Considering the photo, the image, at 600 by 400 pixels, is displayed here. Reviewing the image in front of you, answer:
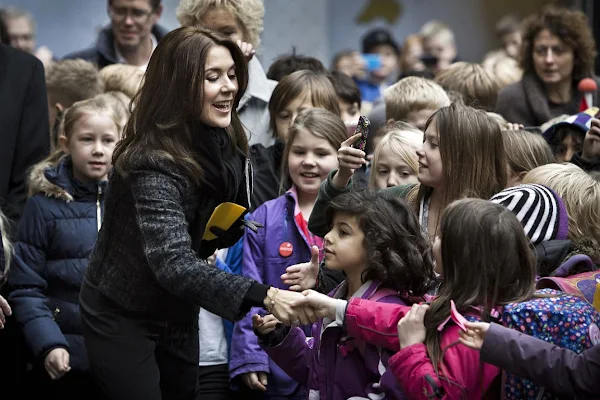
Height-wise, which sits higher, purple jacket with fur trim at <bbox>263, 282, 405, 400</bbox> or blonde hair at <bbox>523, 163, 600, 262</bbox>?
blonde hair at <bbox>523, 163, 600, 262</bbox>

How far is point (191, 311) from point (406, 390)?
99 centimetres

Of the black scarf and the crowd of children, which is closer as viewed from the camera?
the crowd of children

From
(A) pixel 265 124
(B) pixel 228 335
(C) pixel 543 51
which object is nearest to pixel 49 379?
(B) pixel 228 335

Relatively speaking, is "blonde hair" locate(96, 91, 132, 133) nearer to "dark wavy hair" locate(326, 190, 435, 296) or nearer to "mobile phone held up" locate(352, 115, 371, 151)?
"mobile phone held up" locate(352, 115, 371, 151)

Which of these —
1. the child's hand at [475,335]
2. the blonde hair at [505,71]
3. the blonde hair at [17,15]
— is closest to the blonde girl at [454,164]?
the child's hand at [475,335]

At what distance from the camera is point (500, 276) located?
3.43 meters

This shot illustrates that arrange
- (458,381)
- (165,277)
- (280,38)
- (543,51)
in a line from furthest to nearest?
(280,38), (543,51), (165,277), (458,381)

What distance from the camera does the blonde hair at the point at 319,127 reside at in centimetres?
507

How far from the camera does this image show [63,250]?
5141mm

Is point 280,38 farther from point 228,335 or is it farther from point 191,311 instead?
point 191,311

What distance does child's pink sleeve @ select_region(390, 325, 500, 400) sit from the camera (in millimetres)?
3332

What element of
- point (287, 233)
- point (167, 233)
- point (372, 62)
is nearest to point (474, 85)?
point (287, 233)

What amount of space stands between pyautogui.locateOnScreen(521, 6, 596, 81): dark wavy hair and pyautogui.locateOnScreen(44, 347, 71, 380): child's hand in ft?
10.5

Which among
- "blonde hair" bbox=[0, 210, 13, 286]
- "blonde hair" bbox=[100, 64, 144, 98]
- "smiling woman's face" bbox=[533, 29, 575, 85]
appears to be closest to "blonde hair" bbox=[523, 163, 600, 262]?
"smiling woman's face" bbox=[533, 29, 575, 85]
